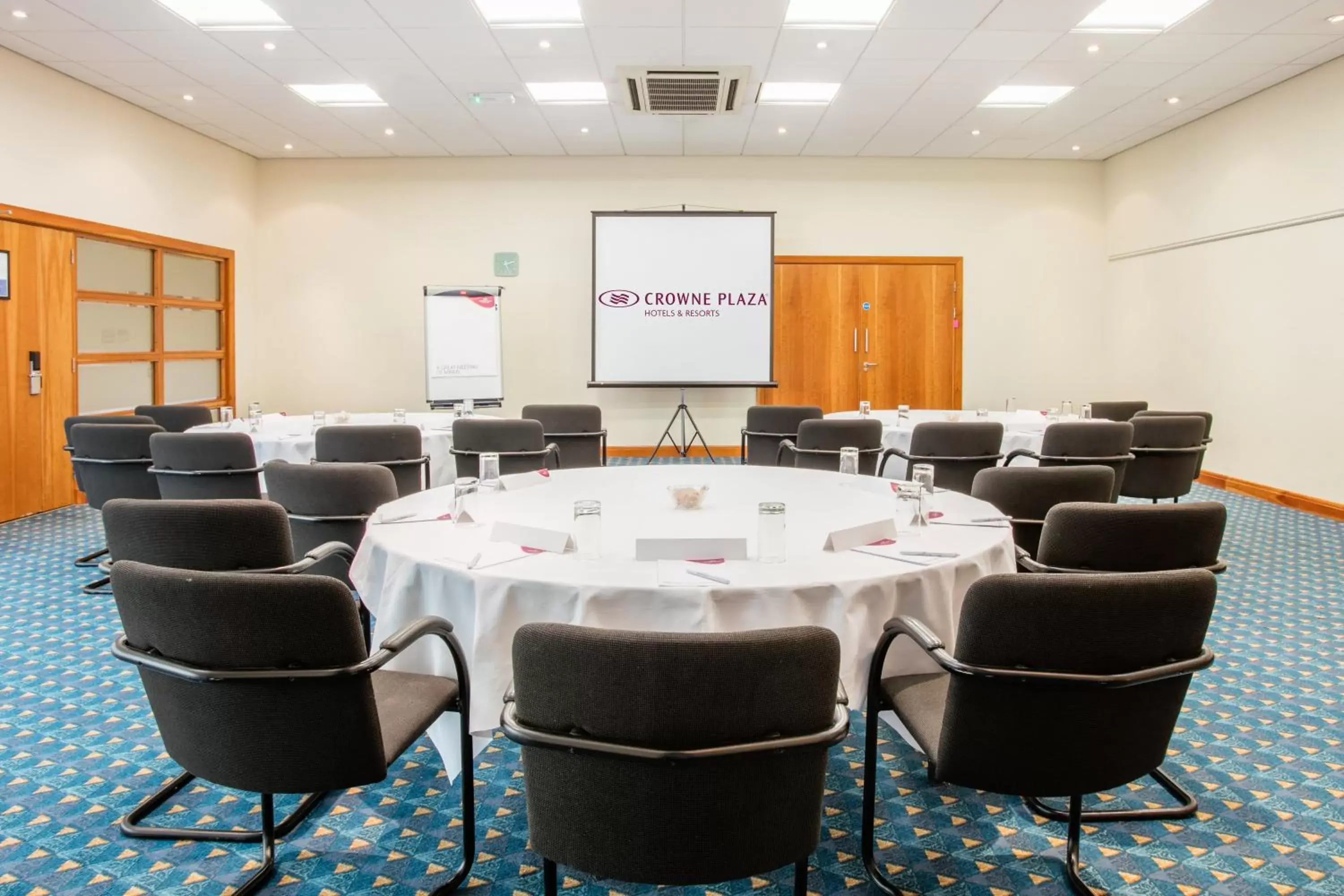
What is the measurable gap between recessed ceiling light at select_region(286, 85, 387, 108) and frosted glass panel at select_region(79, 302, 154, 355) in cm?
267

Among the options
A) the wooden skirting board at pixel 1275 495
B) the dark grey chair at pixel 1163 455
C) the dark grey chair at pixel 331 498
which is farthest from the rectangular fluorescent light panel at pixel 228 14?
the wooden skirting board at pixel 1275 495

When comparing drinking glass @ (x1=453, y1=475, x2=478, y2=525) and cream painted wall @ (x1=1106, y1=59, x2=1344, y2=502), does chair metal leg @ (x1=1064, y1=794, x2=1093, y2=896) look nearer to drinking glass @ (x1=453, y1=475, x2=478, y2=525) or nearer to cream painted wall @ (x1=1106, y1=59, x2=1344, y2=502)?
drinking glass @ (x1=453, y1=475, x2=478, y2=525)

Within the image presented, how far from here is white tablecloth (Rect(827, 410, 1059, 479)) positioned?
576 centimetres

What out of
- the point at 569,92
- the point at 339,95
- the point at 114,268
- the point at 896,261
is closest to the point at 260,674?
the point at 569,92

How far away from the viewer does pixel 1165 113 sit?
8.30 metres

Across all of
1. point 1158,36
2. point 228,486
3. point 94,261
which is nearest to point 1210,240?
point 1158,36

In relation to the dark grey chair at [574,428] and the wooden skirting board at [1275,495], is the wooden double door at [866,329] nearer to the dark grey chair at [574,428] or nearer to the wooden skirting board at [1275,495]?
the wooden skirting board at [1275,495]

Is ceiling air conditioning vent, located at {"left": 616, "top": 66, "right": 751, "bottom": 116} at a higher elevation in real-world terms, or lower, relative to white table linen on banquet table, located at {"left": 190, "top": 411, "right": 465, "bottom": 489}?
higher

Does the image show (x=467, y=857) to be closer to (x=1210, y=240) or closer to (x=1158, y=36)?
(x=1158, y=36)

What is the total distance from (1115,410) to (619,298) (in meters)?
5.20

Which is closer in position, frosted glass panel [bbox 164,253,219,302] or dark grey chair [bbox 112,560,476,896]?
dark grey chair [bbox 112,560,476,896]

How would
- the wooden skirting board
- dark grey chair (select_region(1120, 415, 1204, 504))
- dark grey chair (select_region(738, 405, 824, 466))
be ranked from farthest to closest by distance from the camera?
the wooden skirting board < dark grey chair (select_region(738, 405, 824, 466)) < dark grey chair (select_region(1120, 415, 1204, 504))

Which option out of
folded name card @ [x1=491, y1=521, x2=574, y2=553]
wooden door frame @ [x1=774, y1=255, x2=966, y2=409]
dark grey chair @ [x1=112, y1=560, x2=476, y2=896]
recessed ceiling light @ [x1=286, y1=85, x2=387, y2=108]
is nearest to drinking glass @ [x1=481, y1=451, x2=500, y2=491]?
folded name card @ [x1=491, y1=521, x2=574, y2=553]

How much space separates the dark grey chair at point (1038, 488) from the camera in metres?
3.27
